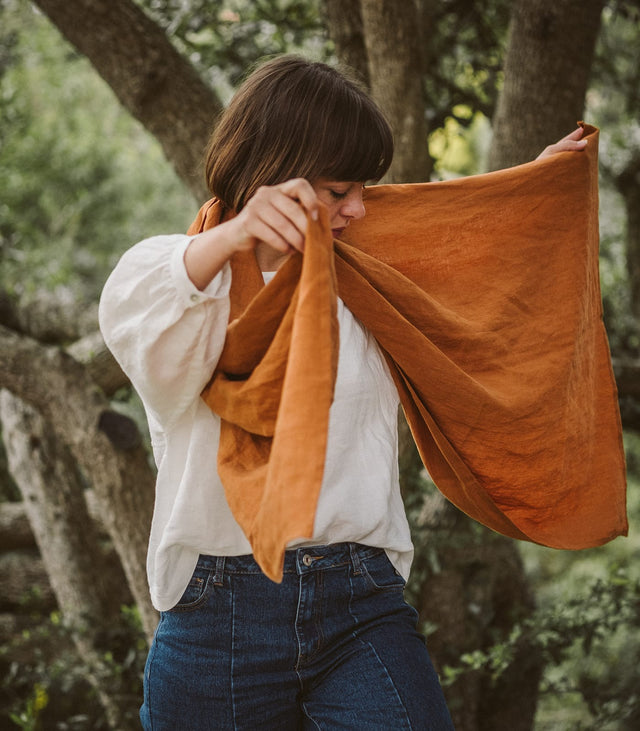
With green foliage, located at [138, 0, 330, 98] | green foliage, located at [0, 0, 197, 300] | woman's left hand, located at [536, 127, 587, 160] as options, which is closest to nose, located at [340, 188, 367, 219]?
woman's left hand, located at [536, 127, 587, 160]

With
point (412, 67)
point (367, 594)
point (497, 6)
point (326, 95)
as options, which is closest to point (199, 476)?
point (367, 594)

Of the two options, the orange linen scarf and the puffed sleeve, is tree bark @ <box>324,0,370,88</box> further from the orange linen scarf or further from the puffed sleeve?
the puffed sleeve

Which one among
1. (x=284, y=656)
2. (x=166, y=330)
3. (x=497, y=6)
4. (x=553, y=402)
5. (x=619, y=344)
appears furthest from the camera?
(x=619, y=344)

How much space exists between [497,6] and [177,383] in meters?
2.79

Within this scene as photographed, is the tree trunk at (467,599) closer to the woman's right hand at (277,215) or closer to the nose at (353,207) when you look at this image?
the nose at (353,207)

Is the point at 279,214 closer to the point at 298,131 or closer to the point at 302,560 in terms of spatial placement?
the point at 298,131

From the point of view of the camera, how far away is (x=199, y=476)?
1372 millimetres

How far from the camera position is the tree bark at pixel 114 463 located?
2574 mm

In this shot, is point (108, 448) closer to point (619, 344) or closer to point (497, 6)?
point (497, 6)

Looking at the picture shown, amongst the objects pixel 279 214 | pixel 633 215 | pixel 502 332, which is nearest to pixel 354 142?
pixel 279 214

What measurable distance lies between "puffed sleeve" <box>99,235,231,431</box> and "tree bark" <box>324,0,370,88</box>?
1701mm

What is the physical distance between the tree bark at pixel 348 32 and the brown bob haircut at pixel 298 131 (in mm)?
1359

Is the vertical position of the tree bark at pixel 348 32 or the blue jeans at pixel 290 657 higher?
the tree bark at pixel 348 32

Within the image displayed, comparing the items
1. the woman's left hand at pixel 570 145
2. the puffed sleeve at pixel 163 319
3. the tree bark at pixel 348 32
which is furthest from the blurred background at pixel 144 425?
the puffed sleeve at pixel 163 319
